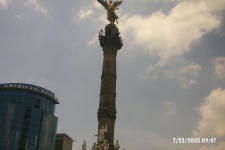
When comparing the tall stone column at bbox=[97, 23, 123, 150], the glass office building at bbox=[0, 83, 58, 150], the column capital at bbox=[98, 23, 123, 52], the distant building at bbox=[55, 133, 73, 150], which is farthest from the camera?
the distant building at bbox=[55, 133, 73, 150]

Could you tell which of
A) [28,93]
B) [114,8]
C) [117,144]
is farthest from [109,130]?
[28,93]

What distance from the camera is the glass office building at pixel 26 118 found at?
87375 mm

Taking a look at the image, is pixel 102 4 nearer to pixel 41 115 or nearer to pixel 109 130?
pixel 109 130

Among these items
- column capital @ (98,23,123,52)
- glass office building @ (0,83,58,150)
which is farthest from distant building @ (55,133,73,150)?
column capital @ (98,23,123,52)

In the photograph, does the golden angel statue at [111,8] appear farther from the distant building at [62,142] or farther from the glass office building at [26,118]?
the distant building at [62,142]

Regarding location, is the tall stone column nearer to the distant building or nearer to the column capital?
the column capital

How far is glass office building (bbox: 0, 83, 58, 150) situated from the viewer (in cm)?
8738

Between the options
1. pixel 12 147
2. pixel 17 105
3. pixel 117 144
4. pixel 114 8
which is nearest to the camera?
pixel 117 144

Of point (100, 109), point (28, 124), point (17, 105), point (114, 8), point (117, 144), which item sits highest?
point (114, 8)

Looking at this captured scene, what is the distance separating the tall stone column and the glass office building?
55.4 meters

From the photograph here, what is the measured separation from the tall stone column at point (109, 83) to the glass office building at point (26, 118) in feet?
182

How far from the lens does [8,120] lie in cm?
8812

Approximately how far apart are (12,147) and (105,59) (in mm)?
56348

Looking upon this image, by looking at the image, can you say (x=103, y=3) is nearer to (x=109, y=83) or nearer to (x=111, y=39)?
(x=111, y=39)
